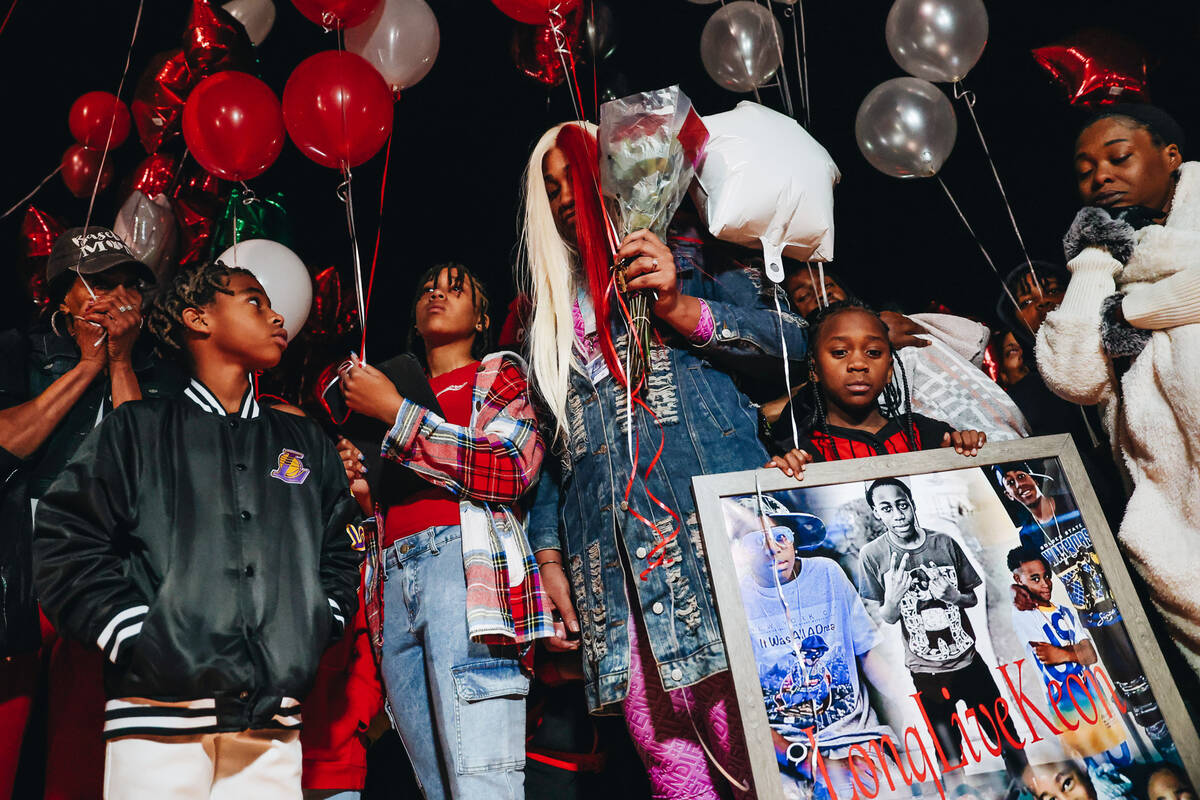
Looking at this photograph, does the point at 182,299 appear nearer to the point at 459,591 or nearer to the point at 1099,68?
the point at 459,591

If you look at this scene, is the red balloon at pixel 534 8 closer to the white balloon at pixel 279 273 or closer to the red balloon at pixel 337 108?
the red balloon at pixel 337 108

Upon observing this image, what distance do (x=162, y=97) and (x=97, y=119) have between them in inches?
11.8

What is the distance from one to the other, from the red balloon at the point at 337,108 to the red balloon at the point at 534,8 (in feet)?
1.41

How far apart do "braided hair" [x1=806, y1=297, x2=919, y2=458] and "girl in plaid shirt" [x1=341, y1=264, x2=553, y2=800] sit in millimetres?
686

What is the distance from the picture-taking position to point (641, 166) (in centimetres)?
205

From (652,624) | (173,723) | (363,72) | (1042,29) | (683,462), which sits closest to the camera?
(173,723)

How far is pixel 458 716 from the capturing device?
197 cm

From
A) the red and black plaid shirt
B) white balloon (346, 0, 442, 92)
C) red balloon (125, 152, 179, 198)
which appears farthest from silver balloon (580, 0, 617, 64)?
the red and black plaid shirt

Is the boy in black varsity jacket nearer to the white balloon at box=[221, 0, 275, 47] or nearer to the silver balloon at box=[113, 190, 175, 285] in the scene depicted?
the silver balloon at box=[113, 190, 175, 285]

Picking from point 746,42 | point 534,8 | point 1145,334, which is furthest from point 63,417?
point 1145,334

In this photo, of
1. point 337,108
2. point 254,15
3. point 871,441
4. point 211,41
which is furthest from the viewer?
point 254,15

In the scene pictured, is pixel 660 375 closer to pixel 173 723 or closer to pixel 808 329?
pixel 808 329

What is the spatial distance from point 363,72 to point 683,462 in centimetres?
144

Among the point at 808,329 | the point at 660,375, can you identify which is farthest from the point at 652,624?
the point at 808,329
